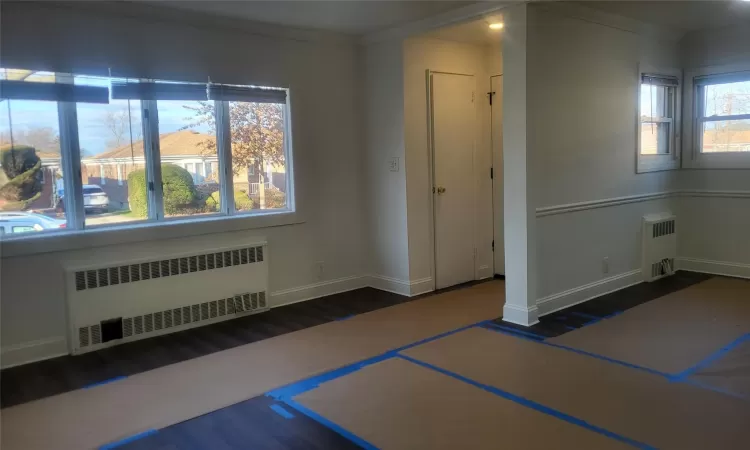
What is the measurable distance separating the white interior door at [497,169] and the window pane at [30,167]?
395cm

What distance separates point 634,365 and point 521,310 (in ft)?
3.27

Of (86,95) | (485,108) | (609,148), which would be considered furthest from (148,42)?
(609,148)

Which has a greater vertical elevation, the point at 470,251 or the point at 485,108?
the point at 485,108

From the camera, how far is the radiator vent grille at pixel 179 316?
13.2ft

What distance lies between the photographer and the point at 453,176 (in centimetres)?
562

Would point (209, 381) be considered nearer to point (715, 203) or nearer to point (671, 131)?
point (671, 131)

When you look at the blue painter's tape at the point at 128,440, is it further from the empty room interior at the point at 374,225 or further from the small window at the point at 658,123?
the small window at the point at 658,123

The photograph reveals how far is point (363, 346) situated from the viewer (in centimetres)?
396

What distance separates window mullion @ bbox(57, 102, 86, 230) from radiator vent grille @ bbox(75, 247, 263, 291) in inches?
15.0

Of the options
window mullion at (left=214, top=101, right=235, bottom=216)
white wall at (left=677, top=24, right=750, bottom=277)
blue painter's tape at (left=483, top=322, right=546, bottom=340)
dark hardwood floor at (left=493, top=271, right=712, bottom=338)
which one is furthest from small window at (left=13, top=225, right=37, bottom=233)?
white wall at (left=677, top=24, right=750, bottom=277)

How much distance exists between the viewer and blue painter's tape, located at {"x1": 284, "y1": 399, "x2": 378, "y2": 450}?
2.63 meters

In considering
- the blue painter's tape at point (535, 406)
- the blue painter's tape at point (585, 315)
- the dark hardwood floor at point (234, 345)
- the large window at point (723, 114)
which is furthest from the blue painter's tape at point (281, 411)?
the large window at point (723, 114)

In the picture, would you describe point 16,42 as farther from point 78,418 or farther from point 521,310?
point 521,310

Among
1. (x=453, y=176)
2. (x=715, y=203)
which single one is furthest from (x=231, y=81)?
(x=715, y=203)
